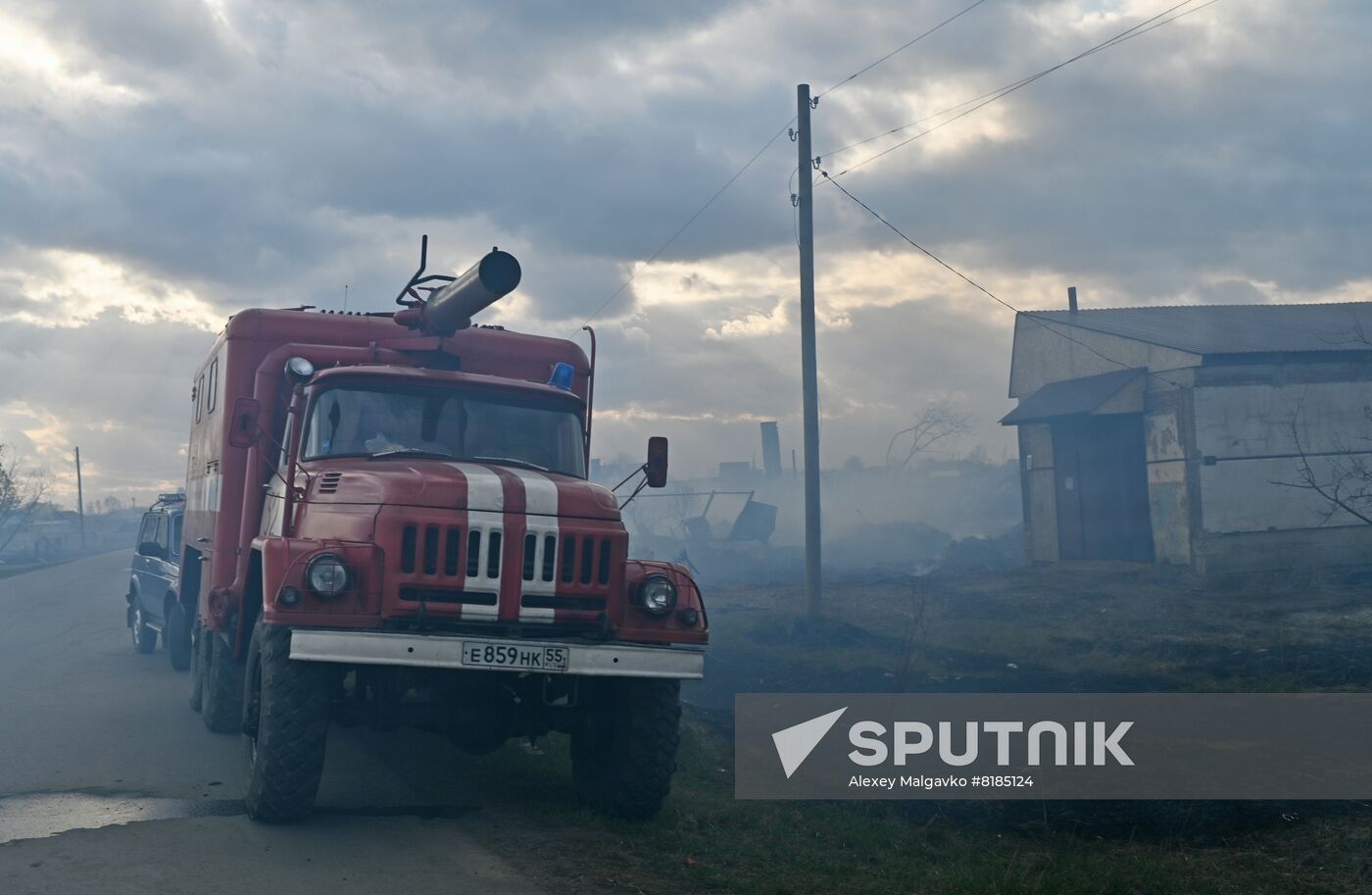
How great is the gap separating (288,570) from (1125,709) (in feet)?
25.0

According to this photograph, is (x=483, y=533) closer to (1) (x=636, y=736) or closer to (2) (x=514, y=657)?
(2) (x=514, y=657)

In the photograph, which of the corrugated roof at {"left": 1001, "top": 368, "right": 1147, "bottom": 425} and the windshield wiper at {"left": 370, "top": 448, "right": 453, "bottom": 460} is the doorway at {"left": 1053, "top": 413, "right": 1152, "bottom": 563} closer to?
the corrugated roof at {"left": 1001, "top": 368, "right": 1147, "bottom": 425}

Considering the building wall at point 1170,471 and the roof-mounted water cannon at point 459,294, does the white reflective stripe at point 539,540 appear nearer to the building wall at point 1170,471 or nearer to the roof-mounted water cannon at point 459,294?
the roof-mounted water cannon at point 459,294

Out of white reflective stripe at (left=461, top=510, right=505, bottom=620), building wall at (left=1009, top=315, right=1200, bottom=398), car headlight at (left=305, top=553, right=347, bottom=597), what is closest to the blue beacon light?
white reflective stripe at (left=461, top=510, right=505, bottom=620)

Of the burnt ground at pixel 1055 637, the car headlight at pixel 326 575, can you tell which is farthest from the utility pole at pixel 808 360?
the car headlight at pixel 326 575

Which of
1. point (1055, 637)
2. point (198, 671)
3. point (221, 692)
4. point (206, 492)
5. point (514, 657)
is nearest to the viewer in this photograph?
point (514, 657)

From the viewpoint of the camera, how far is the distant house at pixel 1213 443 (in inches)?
861

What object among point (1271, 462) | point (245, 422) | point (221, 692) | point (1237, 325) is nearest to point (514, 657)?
point (245, 422)

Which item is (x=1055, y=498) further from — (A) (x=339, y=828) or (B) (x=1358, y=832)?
(A) (x=339, y=828)

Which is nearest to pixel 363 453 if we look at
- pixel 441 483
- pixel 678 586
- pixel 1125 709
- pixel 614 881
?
pixel 441 483

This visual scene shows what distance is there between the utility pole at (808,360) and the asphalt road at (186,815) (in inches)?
324

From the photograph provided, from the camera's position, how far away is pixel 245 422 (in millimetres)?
6957

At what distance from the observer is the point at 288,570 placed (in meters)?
6.16

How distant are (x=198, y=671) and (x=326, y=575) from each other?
17.6 ft
